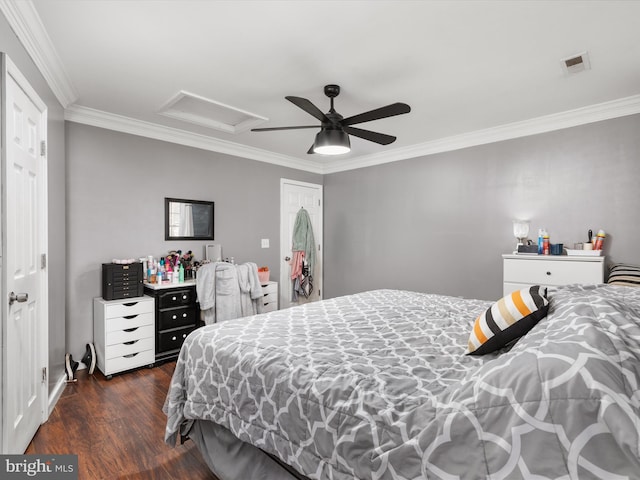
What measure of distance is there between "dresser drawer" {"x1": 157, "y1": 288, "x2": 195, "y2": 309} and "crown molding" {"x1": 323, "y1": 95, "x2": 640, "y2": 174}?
121 inches

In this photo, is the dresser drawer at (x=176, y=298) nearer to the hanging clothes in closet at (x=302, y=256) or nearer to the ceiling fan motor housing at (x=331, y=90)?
the hanging clothes in closet at (x=302, y=256)

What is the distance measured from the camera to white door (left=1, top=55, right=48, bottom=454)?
1722mm

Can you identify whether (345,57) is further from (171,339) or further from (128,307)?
(171,339)

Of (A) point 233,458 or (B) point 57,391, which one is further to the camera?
(B) point 57,391

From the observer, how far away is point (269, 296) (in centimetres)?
455

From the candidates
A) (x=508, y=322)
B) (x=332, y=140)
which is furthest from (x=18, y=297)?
(x=508, y=322)

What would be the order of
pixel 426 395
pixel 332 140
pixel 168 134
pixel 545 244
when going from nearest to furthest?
pixel 426 395 → pixel 332 140 → pixel 545 244 → pixel 168 134

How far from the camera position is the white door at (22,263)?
1.72 meters

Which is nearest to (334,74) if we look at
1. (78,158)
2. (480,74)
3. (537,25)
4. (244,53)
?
(244,53)

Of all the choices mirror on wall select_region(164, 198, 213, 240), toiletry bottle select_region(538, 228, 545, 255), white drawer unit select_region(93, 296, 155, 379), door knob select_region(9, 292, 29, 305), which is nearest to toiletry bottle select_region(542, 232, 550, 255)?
toiletry bottle select_region(538, 228, 545, 255)

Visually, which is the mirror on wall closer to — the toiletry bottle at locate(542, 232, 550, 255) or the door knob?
the door knob

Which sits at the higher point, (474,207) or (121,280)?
(474,207)

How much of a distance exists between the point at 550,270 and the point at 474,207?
1160 mm

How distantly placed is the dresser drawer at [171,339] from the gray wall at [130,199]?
705 millimetres
